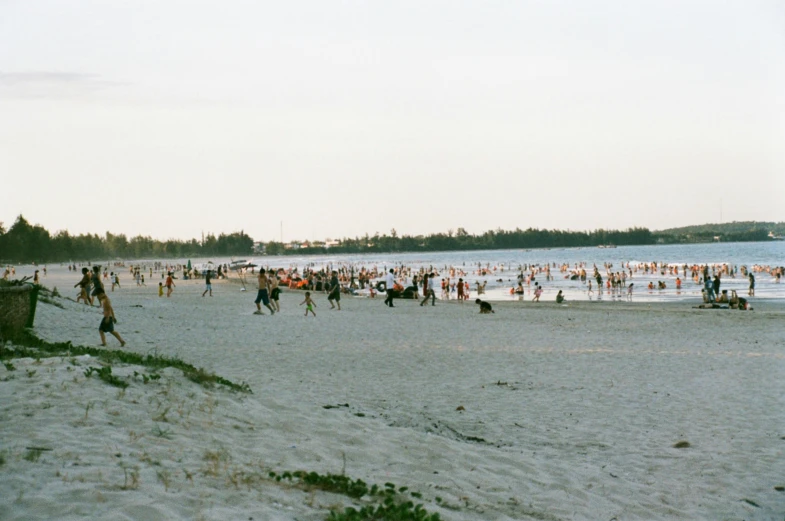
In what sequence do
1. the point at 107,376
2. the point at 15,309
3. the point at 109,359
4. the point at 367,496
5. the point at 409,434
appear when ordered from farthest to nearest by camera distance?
the point at 15,309
the point at 109,359
the point at 107,376
the point at 409,434
the point at 367,496

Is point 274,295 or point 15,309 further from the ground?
point 15,309

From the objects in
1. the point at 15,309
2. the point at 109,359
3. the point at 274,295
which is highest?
the point at 15,309

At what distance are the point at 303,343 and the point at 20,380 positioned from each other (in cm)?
871

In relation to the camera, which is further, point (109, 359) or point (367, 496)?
point (109, 359)

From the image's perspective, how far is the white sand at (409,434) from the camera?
16.1ft

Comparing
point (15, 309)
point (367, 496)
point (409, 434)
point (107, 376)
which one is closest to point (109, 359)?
point (107, 376)

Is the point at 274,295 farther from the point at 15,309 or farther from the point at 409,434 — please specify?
the point at 409,434

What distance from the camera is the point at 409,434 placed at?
7.34 m

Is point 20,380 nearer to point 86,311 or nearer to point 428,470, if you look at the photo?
point 428,470

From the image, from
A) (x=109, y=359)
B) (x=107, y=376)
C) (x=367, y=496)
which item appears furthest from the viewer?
(x=109, y=359)

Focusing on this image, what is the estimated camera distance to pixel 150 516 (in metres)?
4.25

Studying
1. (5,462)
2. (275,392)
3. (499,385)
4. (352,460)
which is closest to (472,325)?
(499,385)

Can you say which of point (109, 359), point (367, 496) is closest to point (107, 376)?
point (109, 359)

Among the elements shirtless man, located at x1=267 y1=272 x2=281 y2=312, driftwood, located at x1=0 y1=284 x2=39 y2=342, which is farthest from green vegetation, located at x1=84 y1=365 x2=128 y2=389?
shirtless man, located at x1=267 y1=272 x2=281 y2=312
